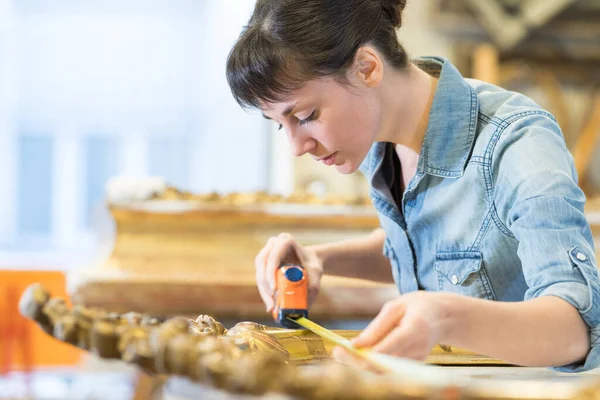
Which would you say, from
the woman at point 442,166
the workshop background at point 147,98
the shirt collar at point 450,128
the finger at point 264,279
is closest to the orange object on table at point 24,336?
the workshop background at point 147,98

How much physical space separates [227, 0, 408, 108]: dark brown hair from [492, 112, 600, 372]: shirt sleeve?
11.8 inches

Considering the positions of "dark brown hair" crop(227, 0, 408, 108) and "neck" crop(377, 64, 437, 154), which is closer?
"dark brown hair" crop(227, 0, 408, 108)

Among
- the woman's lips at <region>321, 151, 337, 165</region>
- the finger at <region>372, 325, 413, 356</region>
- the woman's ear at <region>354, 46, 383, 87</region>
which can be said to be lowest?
the finger at <region>372, 325, 413, 356</region>

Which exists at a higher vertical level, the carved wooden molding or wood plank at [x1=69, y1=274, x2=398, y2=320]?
the carved wooden molding

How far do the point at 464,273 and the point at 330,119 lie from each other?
0.32 metres

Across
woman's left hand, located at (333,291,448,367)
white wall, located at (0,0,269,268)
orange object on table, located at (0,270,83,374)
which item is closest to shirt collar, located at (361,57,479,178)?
woman's left hand, located at (333,291,448,367)

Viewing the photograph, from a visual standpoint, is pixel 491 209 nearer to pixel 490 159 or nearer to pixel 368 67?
pixel 490 159

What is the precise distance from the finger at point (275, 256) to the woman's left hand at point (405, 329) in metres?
0.46

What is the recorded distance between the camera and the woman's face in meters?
1.09

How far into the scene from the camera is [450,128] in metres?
1.16

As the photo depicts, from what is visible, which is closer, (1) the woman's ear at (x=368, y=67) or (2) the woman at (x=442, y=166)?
(2) the woman at (x=442, y=166)

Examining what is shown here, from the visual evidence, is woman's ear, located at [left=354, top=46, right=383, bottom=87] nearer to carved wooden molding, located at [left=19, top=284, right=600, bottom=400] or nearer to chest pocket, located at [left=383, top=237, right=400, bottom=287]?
chest pocket, located at [left=383, top=237, right=400, bottom=287]

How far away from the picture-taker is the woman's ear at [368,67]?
1131 mm

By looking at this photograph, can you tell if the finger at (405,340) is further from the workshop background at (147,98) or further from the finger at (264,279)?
the workshop background at (147,98)
